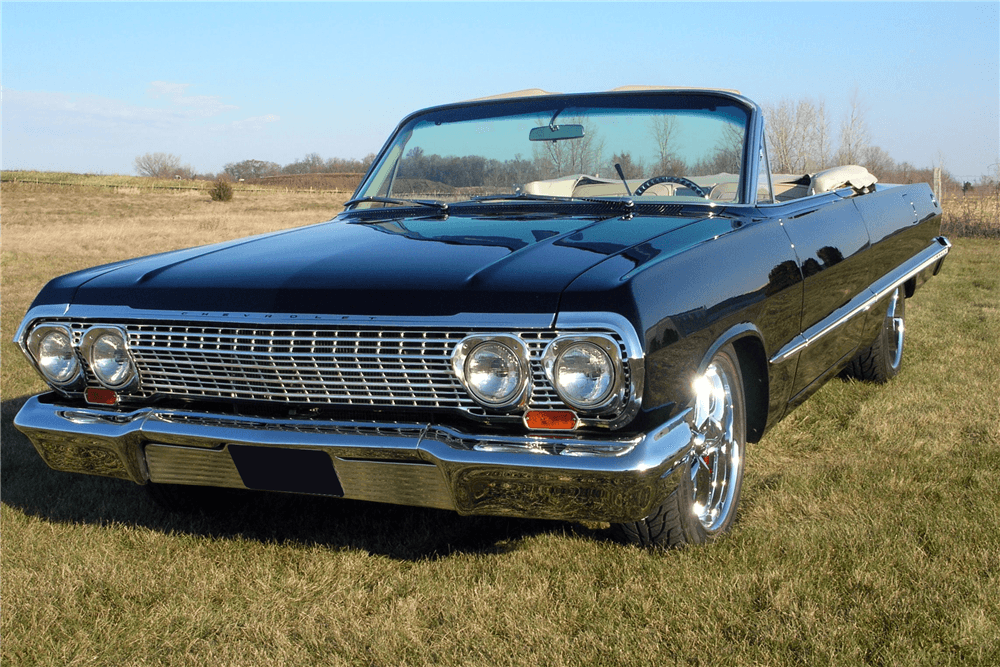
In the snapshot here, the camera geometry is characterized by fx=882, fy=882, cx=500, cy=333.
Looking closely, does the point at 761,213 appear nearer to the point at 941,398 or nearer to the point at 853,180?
the point at 853,180

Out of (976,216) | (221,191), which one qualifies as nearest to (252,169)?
(221,191)

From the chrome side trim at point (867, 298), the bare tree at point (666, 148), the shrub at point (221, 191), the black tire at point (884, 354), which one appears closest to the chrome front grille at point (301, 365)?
the chrome side trim at point (867, 298)

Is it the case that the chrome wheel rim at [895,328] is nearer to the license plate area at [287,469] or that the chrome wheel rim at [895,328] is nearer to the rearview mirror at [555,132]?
the rearview mirror at [555,132]

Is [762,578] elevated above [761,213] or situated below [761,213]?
below

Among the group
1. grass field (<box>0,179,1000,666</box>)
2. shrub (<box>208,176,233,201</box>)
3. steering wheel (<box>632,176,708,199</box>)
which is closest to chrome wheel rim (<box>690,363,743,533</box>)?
grass field (<box>0,179,1000,666</box>)

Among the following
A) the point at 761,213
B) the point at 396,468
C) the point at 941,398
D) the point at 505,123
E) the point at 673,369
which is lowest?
the point at 941,398

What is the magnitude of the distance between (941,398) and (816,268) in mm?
1820

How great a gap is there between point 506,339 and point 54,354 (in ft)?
5.30

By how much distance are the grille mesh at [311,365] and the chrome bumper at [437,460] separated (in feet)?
0.27

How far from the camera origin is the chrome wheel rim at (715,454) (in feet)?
9.22

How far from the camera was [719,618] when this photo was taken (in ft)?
8.15

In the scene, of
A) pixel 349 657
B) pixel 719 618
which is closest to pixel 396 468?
pixel 349 657

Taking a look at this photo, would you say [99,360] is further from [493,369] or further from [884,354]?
[884,354]

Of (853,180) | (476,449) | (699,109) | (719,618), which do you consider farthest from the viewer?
(853,180)
